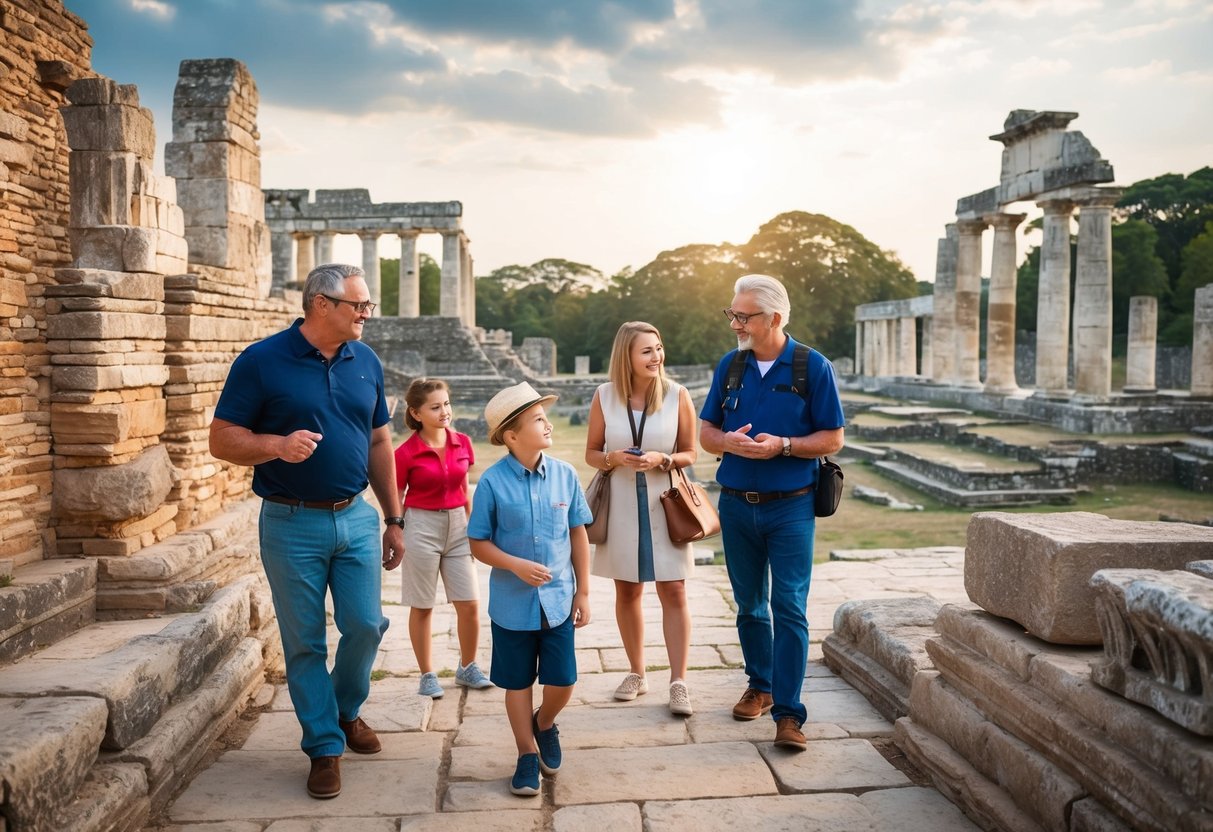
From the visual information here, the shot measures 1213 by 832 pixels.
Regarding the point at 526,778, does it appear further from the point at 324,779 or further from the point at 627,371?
the point at 627,371

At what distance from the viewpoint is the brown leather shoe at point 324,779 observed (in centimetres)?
378

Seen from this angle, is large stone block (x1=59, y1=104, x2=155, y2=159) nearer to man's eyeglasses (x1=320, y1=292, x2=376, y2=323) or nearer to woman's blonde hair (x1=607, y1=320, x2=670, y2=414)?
man's eyeglasses (x1=320, y1=292, x2=376, y2=323)

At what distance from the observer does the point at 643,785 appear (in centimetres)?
384

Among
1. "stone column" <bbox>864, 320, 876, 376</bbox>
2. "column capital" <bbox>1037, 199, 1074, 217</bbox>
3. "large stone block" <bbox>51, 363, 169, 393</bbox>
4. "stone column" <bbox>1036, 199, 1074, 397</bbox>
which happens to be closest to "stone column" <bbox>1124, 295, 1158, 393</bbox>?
"stone column" <bbox>1036, 199, 1074, 397</bbox>

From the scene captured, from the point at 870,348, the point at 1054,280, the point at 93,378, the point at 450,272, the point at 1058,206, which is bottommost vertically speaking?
the point at 93,378

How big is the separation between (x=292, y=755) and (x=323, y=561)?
0.90m

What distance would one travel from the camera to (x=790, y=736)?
412 centimetres

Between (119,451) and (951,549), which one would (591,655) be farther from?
(951,549)

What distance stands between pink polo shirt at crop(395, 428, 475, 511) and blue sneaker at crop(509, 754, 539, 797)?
1.66 metres

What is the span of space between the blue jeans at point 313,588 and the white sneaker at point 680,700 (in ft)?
4.76

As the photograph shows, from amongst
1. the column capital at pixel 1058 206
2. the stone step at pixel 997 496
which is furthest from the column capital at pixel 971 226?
the stone step at pixel 997 496

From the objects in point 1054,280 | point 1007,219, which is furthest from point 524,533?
point 1007,219

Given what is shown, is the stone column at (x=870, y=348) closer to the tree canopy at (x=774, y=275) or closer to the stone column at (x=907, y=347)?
the stone column at (x=907, y=347)

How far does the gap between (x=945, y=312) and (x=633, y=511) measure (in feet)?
89.9
